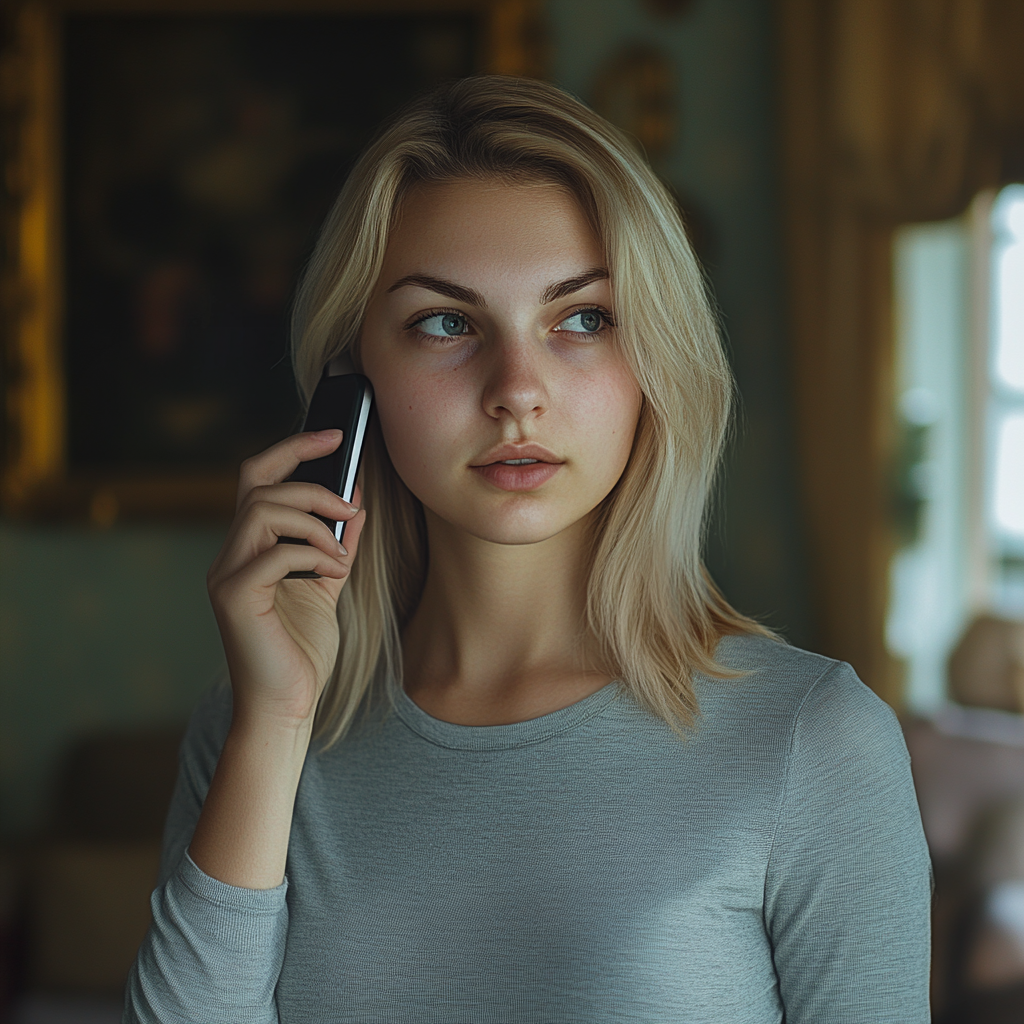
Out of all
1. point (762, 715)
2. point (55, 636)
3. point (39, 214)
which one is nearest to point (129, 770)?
point (55, 636)

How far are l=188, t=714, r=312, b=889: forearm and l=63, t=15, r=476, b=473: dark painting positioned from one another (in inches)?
90.9

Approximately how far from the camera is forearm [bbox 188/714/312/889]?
3.18ft

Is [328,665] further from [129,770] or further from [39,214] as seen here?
[39,214]

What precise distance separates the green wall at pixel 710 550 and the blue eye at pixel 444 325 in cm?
222

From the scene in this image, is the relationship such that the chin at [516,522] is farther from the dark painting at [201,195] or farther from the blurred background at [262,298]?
the dark painting at [201,195]

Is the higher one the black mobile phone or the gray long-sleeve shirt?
the black mobile phone

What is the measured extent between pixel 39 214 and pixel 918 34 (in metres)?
2.50

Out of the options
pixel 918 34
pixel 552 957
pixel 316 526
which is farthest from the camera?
pixel 918 34

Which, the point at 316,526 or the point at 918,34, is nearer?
the point at 316,526

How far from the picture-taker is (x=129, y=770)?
3025 millimetres

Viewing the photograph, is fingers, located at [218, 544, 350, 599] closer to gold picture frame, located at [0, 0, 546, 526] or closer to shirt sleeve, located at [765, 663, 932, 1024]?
shirt sleeve, located at [765, 663, 932, 1024]

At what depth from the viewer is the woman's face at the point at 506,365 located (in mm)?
985

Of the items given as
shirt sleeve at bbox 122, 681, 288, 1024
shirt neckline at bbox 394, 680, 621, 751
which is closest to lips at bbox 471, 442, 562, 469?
shirt neckline at bbox 394, 680, 621, 751

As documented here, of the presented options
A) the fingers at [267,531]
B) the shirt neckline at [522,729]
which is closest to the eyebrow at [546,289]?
the fingers at [267,531]
